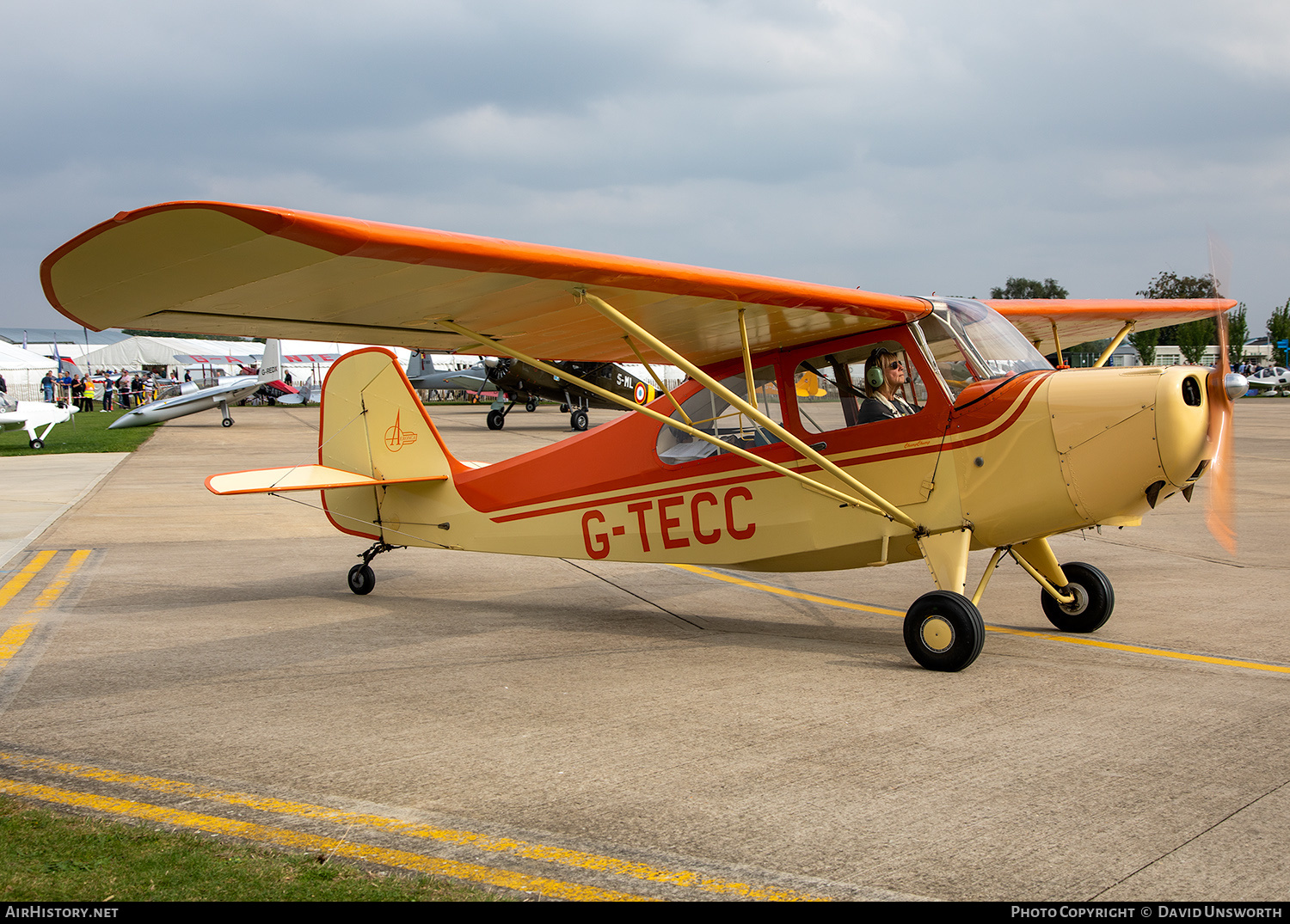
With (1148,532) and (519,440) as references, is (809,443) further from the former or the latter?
(519,440)

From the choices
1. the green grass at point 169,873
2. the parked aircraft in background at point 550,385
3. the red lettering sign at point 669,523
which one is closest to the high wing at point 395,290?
the red lettering sign at point 669,523

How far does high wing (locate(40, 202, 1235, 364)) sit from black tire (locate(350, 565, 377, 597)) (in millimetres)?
2768

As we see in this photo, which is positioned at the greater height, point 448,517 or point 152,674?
point 448,517

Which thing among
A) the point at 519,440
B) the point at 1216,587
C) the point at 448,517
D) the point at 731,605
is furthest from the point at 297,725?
the point at 519,440

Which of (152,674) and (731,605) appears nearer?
(152,674)

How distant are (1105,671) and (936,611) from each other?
104 centimetres

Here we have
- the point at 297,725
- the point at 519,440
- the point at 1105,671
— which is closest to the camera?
the point at 297,725

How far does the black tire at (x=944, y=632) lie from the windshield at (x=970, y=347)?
4.42 ft

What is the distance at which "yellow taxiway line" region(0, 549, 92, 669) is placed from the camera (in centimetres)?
670

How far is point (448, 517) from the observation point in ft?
27.5

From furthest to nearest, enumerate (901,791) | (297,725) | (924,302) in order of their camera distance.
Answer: (924,302) → (297,725) → (901,791)

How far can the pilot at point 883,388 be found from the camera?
639 cm

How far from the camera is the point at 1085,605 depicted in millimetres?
6836

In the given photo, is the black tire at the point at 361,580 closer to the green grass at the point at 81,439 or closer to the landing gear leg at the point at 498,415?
the green grass at the point at 81,439
